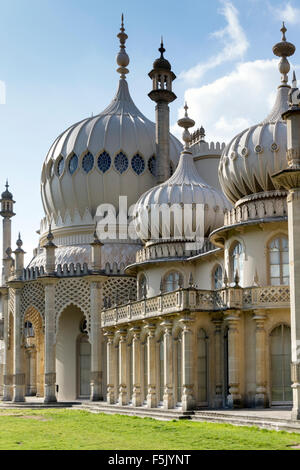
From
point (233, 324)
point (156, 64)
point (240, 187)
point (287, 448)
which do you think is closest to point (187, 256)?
point (240, 187)

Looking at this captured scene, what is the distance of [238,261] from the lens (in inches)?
1033

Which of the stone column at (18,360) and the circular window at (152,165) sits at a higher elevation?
the circular window at (152,165)

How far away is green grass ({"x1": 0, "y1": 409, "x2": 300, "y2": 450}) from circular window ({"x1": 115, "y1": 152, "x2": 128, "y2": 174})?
19.4m

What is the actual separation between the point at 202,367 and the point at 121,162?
18.5 m

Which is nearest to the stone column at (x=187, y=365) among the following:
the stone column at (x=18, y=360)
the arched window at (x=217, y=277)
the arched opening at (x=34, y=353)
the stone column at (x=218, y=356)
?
the stone column at (x=218, y=356)

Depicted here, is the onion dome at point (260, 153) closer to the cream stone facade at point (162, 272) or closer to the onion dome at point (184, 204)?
the cream stone facade at point (162, 272)

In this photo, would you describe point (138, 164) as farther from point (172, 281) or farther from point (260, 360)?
point (260, 360)

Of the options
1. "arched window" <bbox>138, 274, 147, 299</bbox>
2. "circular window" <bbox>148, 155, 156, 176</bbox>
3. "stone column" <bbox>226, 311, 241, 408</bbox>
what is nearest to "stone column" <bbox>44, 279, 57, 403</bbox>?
"arched window" <bbox>138, 274, 147, 299</bbox>

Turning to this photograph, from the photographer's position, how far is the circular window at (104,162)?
4166 cm

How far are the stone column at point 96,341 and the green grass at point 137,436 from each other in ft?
37.1

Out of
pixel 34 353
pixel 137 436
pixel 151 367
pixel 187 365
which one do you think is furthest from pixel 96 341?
pixel 137 436

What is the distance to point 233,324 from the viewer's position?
24547 millimetres

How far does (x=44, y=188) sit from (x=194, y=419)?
23.4m
